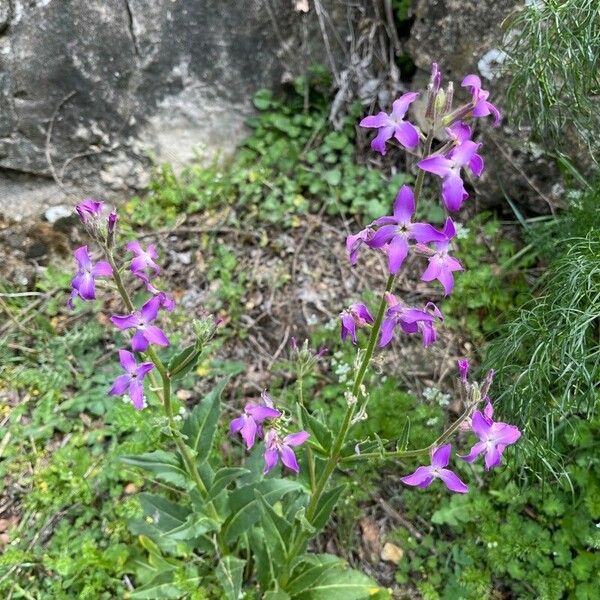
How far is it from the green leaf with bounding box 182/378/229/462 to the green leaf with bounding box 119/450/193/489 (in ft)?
0.27

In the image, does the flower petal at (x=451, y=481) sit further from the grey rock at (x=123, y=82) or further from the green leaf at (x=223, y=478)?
the grey rock at (x=123, y=82)

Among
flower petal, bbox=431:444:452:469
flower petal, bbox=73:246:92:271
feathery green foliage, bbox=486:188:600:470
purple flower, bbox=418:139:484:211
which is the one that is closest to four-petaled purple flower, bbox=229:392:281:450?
flower petal, bbox=431:444:452:469

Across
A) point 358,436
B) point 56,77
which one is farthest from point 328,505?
point 56,77

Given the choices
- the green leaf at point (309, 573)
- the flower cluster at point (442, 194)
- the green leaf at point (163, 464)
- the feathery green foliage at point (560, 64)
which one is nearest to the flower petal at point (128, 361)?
the green leaf at point (163, 464)

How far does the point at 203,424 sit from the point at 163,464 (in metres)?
0.19

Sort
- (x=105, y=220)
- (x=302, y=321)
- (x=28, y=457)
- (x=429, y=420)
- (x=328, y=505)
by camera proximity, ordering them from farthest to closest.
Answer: (x=302, y=321) → (x=28, y=457) → (x=429, y=420) → (x=328, y=505) → (x=105, y=220)

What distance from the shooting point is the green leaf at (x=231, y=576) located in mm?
2162

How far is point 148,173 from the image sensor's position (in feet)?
12.7

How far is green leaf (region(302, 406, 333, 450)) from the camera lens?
6.47ft

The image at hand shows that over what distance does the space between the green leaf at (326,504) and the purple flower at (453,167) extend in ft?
3.70

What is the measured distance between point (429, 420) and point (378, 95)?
2228mm

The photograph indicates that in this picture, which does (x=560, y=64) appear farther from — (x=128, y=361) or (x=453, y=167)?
(x=128, y=361)

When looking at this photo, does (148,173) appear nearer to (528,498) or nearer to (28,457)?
(28,457)

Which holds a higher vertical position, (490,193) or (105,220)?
(105,220)
